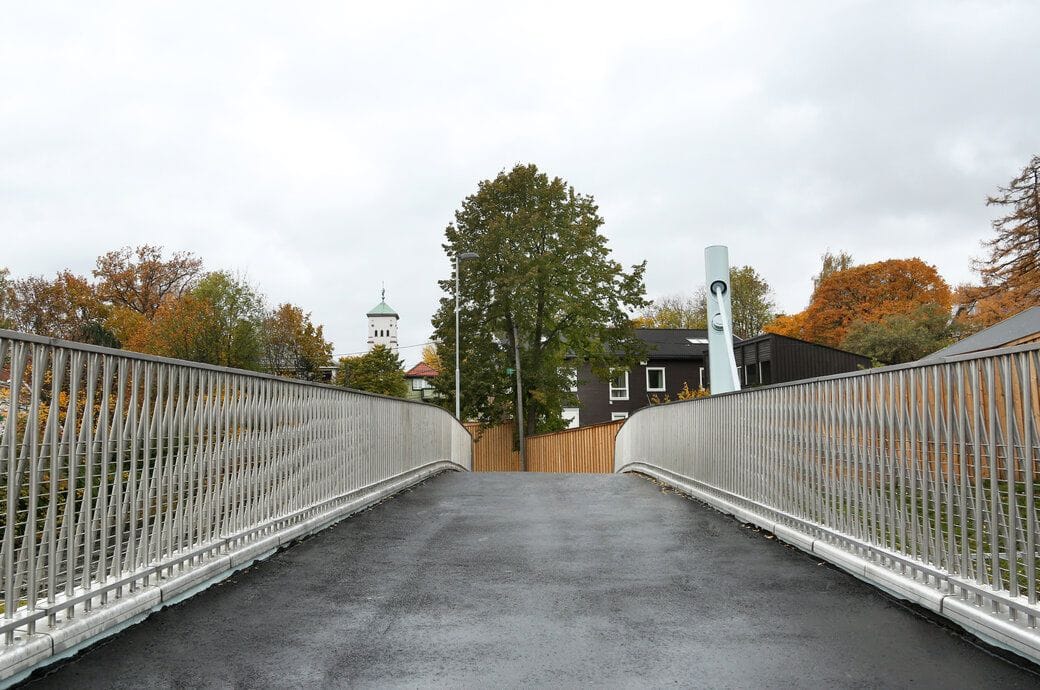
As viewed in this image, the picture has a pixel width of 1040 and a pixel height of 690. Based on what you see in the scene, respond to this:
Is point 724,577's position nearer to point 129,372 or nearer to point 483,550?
point 483,550

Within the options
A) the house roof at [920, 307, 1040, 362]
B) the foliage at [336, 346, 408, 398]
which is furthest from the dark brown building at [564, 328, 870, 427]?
the house roof at [920, 307, 1040, 362]

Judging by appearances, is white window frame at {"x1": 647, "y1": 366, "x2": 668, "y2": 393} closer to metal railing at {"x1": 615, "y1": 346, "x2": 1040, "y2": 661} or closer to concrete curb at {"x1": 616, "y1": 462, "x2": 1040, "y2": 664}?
metal railing at {"x1": 615, "y1": 346, "x2": 1040, "y2": 661}

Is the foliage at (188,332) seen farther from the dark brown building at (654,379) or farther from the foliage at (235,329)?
the dark brown building at (654,379)

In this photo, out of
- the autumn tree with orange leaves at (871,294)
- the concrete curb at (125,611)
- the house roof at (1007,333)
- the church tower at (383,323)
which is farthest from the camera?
the church tower at (383,323)

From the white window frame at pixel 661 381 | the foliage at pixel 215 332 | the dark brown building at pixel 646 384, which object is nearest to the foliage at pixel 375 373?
the dark brown building at pixel 646 384

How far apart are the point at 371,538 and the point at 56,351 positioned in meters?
4.23

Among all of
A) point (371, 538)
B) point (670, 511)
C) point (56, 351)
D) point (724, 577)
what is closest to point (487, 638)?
point (724, 577)

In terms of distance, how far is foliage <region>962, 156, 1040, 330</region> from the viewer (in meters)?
49.7

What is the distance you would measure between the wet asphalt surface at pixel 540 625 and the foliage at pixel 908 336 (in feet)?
146

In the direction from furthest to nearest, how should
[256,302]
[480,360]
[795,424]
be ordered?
1. [480,360]
2. [256,302]
3. [795,424]

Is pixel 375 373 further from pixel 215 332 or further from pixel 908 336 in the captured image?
pixel 908 336

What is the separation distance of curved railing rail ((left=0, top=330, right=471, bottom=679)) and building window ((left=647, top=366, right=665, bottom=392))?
4817cm

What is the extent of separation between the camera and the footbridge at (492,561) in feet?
13.7

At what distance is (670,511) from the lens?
1034 cm
